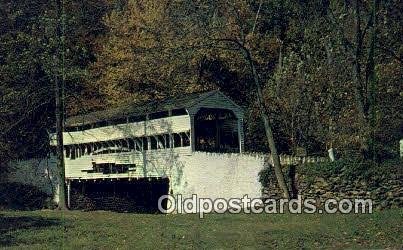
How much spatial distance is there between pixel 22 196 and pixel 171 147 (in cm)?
1604

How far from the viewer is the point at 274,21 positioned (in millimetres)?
51812

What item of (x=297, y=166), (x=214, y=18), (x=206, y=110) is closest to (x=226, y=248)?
(x=297, y=166)

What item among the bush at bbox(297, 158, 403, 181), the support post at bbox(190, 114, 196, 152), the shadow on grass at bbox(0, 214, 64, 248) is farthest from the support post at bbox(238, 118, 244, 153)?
the shadow on grass at bbox(0, 214, 64, 248)

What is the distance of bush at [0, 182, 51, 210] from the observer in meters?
47.8

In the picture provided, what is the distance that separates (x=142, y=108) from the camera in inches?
1657

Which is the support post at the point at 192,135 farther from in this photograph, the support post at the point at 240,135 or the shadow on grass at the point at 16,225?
the shadow on grass at the point at 16,225

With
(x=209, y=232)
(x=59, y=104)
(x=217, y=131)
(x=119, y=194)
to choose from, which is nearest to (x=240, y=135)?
(x=217, y=131)

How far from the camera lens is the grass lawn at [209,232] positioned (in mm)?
20500

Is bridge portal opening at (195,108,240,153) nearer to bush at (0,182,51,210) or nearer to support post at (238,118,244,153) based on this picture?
support post at (238,118,244,153)

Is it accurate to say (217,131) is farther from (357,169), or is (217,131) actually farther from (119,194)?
(357,169)

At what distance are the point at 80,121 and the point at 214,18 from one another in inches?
497

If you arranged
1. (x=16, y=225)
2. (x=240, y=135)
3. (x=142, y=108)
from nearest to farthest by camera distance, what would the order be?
1. (x=16, y=225)
2. (x=240, y=135)
3. (x=142, y=108)

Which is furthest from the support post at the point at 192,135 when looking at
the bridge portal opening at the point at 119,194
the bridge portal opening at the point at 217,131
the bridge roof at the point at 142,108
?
the bridge portal opening at the point at 119,194

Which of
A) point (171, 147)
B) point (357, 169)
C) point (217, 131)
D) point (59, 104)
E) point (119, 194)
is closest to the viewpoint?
point (357, 169)
